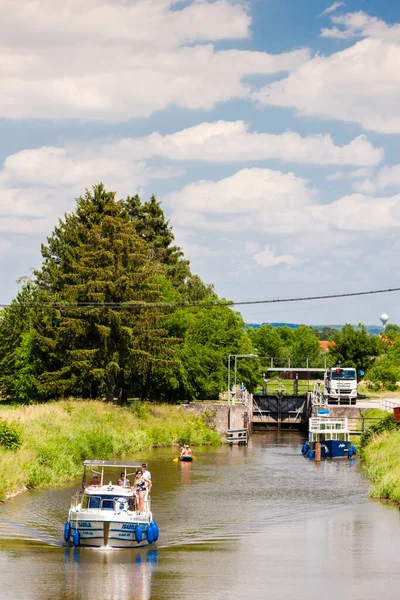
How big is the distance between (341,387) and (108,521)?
194ft

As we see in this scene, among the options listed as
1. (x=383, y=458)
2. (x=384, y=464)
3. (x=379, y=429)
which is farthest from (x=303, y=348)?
(x=384, y=464)

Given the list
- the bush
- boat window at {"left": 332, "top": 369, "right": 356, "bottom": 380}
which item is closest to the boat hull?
the bush

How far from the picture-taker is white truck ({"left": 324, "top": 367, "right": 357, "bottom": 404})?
85438mm

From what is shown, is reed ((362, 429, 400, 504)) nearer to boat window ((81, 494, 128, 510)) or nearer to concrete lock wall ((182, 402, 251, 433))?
concrete lock wall ((182, 402, 251, 433))

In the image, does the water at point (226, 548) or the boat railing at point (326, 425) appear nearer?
the water at point (226, 548)

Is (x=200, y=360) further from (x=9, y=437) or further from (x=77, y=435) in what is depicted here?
(x=9, y=437)

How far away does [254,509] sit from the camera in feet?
135

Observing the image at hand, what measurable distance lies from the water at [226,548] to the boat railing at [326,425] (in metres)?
16.7

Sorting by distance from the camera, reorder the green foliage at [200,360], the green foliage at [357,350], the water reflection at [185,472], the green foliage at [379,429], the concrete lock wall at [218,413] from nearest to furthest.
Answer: the water reflection at [185,472]
the green foliage at [379,429]
the concrete lock wall at [218,413]
the green foliage at [200,360]
the green foliage at [357,350]

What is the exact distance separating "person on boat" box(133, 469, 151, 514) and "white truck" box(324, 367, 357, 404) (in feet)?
169

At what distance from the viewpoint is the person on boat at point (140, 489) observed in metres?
31.7

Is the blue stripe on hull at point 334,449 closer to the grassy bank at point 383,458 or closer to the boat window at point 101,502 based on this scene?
the grassy bank at point 383,458

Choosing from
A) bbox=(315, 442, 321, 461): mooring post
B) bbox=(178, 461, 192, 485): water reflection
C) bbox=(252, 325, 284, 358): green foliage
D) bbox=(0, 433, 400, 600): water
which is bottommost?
bbox=(0, 433, 400, 600): water

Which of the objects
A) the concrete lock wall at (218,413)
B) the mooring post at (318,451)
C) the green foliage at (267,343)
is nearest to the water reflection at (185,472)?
the mooring post at (318,451)
